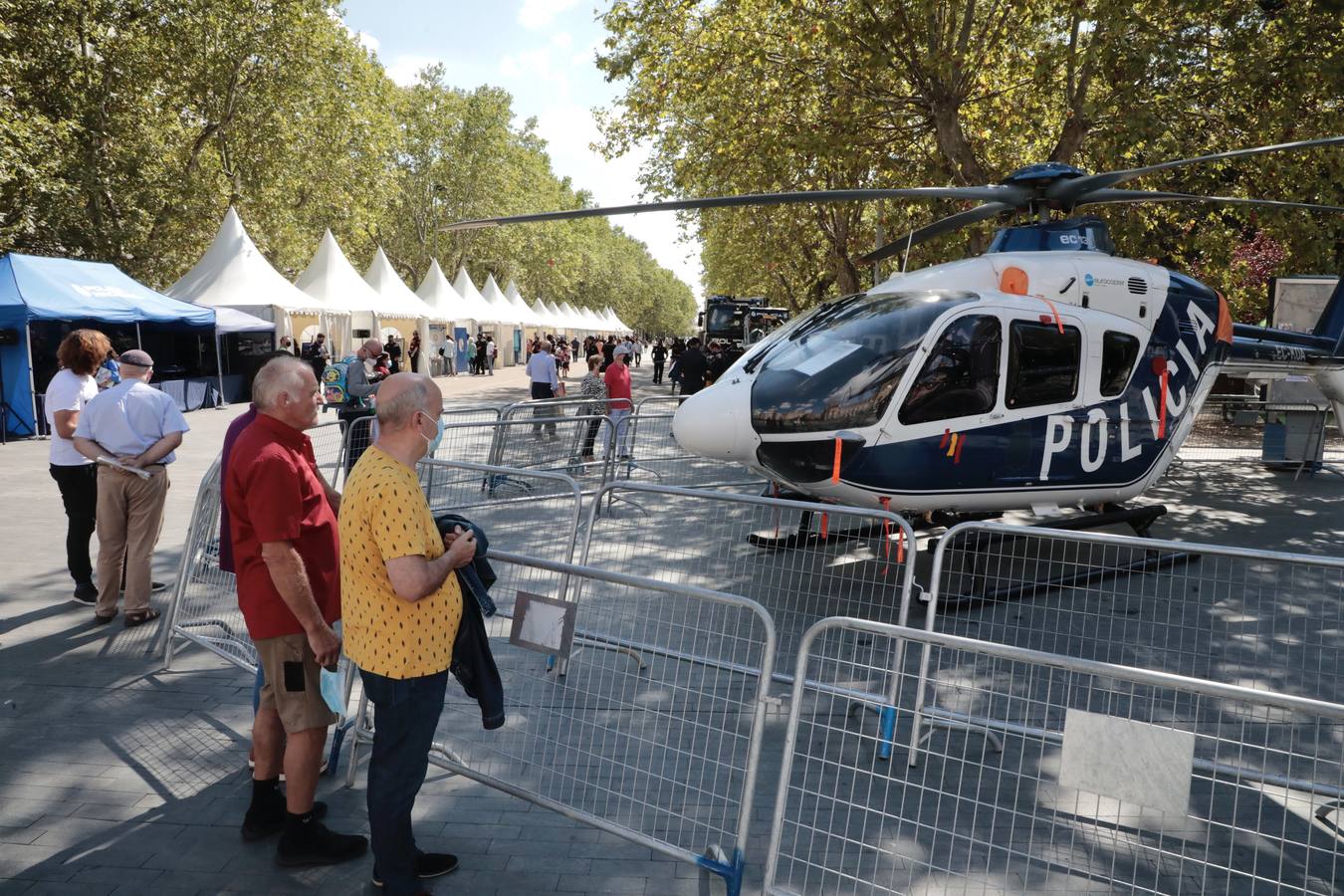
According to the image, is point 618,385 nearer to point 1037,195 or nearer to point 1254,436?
point 1037,195

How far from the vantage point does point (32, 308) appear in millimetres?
15922

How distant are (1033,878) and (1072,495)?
15.6ft

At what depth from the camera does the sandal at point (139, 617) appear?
597cm

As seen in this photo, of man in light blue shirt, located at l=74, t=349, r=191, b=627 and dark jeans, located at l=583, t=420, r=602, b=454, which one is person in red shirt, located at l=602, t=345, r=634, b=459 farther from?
man in light blue shirt, located at l=74, t=349, r=191, b=627

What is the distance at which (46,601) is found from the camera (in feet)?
21.2

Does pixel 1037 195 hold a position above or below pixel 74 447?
above

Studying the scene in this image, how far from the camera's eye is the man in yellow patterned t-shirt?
9.16 ft

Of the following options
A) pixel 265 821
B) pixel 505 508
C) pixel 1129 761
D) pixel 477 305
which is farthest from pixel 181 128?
pixel 1129 761

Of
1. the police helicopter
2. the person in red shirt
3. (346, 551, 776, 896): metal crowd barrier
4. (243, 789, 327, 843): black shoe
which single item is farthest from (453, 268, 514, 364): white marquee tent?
(243, 789, 327, 843): black shoe

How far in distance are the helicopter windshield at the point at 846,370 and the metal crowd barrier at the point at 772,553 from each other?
2.41 ft

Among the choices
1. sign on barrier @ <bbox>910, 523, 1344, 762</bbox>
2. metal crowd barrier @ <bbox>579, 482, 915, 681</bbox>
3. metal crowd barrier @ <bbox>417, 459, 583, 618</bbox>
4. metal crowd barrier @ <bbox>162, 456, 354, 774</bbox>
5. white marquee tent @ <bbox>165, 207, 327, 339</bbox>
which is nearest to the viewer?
sign on barrier @ <bbox>910, 523, 1344, 762</bbox>

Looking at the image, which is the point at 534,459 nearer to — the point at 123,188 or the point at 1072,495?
the point at 1072,495

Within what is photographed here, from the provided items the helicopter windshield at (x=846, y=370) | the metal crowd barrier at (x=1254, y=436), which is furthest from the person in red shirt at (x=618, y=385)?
the metal crowd barrier at (x=1254, y=436)

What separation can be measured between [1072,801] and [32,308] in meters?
18.3
